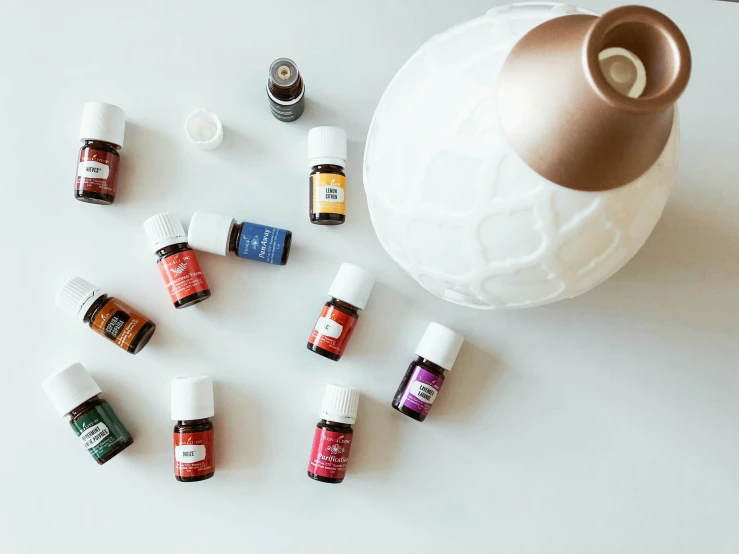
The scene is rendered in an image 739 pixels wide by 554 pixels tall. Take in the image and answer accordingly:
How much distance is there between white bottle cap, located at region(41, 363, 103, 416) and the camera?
0.64m

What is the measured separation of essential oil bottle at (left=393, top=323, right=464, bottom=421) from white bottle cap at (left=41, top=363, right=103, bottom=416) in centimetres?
34

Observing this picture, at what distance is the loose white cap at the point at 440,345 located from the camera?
655 millimetres

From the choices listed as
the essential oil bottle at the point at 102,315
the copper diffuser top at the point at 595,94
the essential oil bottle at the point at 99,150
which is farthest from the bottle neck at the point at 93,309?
the copper diffuser top at the point at 595,94

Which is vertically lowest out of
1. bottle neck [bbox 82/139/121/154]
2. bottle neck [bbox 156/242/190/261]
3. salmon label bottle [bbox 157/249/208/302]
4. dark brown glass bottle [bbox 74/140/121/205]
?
salmon label bottle [bbox 157/249/208/302]

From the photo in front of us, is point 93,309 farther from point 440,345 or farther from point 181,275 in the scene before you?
point 440,345

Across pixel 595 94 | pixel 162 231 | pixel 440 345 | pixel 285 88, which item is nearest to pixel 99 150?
pixel 162 231

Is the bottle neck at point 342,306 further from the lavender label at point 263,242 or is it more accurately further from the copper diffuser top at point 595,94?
the copper diffuser top at point 595,94

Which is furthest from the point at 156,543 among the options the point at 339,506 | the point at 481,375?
the point at 481,375

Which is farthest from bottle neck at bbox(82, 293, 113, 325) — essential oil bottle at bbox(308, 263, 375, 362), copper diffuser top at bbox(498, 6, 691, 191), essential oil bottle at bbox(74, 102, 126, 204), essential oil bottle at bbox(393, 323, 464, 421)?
copper diffuser top at bbox(498, 6, 691, 191)

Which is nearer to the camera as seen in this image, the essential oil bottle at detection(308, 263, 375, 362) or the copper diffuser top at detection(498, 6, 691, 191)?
the copper diffuser top at detection(498, 6, 691, 191)

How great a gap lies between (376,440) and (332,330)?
0.14m

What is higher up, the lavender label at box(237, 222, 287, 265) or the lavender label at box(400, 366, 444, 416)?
the lavender label at box(237, 222, 287, 265)

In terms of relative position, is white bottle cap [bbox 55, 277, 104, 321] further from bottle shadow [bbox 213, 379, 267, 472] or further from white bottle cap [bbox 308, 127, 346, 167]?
white bottle cap [bbox 308, 127, 346, 167]

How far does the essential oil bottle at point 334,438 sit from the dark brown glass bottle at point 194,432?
11 cm
